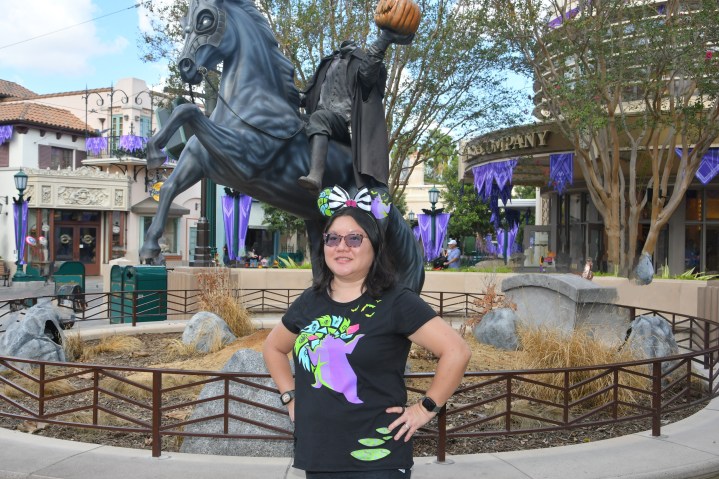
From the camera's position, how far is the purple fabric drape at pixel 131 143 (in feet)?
132

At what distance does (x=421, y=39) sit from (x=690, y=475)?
15.7 m

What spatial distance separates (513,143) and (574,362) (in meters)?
18.4

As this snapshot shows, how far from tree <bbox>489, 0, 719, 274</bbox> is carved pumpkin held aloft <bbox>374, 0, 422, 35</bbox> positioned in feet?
37.2

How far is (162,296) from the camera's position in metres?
15.4

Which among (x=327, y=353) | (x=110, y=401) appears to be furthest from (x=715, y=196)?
(x=327, y=353)

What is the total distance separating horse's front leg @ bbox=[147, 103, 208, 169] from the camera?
5891mm

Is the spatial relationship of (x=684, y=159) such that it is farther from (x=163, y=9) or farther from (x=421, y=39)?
(x=163, y=9)

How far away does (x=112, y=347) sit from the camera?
10.4m

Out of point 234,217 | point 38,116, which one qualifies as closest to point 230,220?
point 234,217

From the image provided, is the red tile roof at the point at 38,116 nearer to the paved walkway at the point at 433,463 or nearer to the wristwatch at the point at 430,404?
the paved walkway at the point at 433,463

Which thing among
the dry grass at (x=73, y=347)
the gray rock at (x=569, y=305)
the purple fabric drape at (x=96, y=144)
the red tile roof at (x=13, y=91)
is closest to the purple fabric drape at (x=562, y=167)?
the gray rock at (x=569, y=305)

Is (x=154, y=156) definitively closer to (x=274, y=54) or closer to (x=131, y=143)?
(x=274, y=54)

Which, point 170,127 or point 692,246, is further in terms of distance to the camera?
point 692,246

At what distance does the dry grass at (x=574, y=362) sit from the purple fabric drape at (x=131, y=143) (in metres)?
36.0
